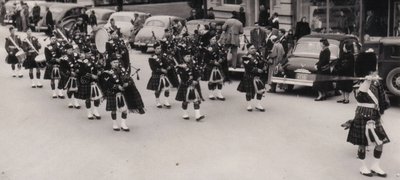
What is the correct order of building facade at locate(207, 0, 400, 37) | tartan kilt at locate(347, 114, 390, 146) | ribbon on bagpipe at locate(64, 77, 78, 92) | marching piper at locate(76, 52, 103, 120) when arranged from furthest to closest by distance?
building facade at locate(207, 0, 400, 37) < ribbon on bagpipe at locate(64, 77, 78, 92) < marching piper at locate(76, 52, 103, 120) < tartan kilt at locate(347, 114, 390, 146)

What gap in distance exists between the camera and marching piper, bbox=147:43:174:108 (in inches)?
580

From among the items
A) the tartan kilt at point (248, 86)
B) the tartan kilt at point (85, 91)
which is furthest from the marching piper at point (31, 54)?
the tartan kilt at point (248, 86)

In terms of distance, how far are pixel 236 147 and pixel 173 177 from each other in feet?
6.68

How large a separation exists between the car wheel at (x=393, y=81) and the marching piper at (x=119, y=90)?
6.07 metres

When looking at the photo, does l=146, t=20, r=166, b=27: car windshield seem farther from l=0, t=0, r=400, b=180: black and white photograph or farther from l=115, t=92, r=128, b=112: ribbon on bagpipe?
l=115, t=92, r=128, b=112: ribbon on bagpipe

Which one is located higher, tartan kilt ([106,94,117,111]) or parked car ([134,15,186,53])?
parked car ([134,15,186,53])

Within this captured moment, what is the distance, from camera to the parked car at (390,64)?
14500 mm

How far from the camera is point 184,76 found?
13516 millimetres

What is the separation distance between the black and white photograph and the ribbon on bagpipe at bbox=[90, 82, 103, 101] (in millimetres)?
23

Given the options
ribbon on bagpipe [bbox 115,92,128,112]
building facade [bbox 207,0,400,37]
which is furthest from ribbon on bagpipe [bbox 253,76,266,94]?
building facade [bbox 207,0,400,37]

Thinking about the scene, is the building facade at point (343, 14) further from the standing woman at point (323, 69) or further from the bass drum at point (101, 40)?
the bass drum at point (101, 40)

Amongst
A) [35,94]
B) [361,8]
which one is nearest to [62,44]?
[35,94]

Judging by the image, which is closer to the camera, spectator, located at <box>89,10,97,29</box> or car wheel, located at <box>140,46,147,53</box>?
car wheel, located at <box>140,46,147,53</box>

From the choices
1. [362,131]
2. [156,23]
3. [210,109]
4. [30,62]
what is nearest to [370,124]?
[362,131]
